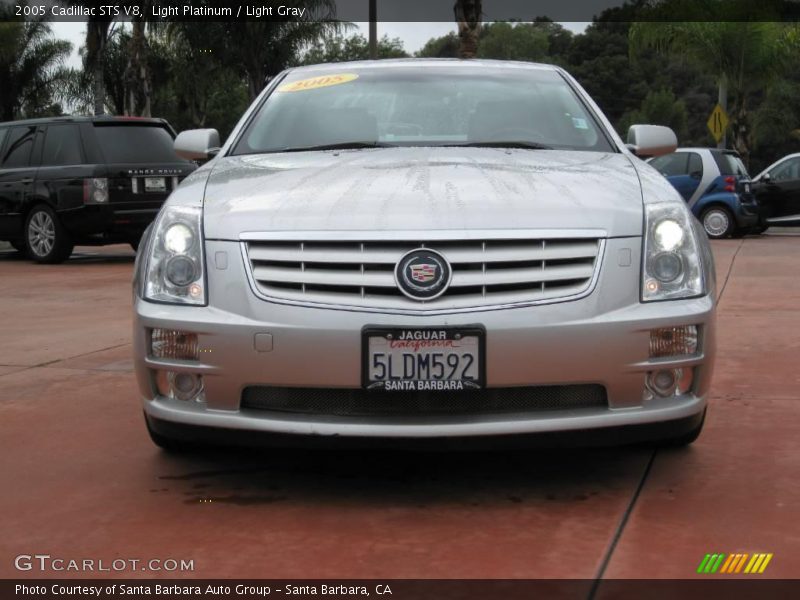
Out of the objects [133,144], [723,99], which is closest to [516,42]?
[723,99]

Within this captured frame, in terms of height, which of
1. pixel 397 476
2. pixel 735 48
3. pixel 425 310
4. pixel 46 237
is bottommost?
pixel 46 237

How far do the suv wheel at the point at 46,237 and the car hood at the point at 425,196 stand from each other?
32.3ft

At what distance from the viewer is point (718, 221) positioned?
19.3 m

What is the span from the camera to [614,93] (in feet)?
263

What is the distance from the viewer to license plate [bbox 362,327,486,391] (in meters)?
3.46

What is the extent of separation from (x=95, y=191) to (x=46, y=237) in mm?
1008

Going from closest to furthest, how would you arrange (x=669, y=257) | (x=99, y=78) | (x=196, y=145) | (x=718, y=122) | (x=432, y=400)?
(x=432, y=400) → (x=669, y=257) → (x=196, y=145) → (x=718, y=122) → (x=99, y=78)

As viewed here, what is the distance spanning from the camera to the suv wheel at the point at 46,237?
1366 cm

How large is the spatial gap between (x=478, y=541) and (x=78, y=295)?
7634mm

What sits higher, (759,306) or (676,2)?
(676,2)

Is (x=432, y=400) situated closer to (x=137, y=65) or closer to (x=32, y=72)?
(x=137, y=65)

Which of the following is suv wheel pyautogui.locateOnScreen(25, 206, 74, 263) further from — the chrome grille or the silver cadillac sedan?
the chrome grille

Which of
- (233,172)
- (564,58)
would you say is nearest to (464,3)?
(233,172)
